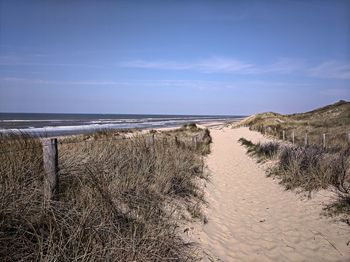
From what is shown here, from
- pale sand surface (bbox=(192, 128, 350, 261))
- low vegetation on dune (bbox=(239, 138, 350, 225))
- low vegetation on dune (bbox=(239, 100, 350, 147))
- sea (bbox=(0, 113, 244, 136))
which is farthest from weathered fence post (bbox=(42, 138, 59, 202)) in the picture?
low vegetation on dune (bbox=(239, 100, 350, 147))

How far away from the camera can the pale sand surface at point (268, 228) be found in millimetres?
5098

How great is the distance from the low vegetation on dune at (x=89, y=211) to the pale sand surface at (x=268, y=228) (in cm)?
55

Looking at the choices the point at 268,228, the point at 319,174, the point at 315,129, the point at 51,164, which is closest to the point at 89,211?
the point at 51,164

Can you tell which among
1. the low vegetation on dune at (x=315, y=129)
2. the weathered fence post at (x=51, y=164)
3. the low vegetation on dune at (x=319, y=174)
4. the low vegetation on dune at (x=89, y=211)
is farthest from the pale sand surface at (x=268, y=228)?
the low vegetation on dune at (x=315, y=129)

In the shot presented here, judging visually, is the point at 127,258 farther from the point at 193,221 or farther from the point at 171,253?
the point at 193,221

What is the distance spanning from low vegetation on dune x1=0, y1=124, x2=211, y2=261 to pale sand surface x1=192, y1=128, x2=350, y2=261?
555mm

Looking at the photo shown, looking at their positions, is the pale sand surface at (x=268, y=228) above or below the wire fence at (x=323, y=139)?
below

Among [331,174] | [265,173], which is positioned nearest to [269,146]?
[265,173]

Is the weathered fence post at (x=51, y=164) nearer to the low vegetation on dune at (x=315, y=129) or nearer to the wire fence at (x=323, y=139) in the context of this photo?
the wire fence at (x=323, y=139)

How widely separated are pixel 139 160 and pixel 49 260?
4.30m

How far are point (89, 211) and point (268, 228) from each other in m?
3.90

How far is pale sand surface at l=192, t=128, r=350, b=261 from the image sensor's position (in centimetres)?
510

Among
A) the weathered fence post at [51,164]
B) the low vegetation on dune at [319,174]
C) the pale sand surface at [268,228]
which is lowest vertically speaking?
the pale sand surface at [268,228]

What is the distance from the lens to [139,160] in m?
7.30
